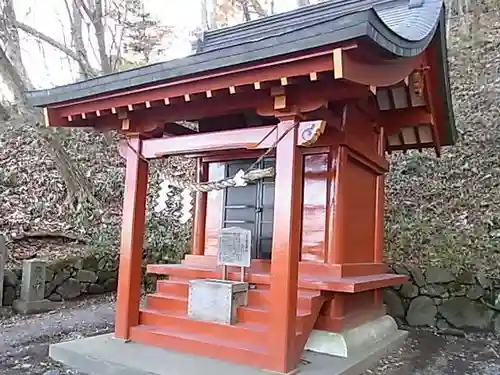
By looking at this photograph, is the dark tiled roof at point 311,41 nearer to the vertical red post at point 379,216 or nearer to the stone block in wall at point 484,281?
the vertical red post at point 379,216

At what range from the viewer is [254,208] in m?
4.76

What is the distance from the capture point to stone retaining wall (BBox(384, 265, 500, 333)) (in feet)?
18.9

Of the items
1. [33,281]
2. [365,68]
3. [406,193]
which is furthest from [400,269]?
[33,281]

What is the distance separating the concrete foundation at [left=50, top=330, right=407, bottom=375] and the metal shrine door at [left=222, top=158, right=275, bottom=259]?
1.29 meters

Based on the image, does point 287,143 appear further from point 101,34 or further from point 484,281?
point 101,34

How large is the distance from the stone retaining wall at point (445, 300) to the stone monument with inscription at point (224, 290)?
321 centimetres

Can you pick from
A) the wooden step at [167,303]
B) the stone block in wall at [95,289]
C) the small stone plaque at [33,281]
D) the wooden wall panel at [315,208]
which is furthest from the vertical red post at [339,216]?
the stone block in wall at [95,289]

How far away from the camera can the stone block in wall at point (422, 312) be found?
19.9 ft

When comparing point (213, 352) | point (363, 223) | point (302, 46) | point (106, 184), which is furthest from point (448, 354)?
point (106, 184)

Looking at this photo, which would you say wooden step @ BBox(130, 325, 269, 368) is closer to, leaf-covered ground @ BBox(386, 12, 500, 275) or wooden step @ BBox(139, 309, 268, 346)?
wooden step @ BBox(139, 309, 268, 346)

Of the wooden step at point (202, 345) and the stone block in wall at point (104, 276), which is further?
the stone block in wall at point (104, 276)

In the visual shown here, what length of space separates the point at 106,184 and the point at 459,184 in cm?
678

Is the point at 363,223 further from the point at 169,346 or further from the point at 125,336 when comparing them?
the point at 125,336

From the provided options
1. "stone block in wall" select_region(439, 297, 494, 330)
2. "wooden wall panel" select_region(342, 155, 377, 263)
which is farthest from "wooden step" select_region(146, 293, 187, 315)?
"stone block in wall" select_region(439, 297, 494, 330)
